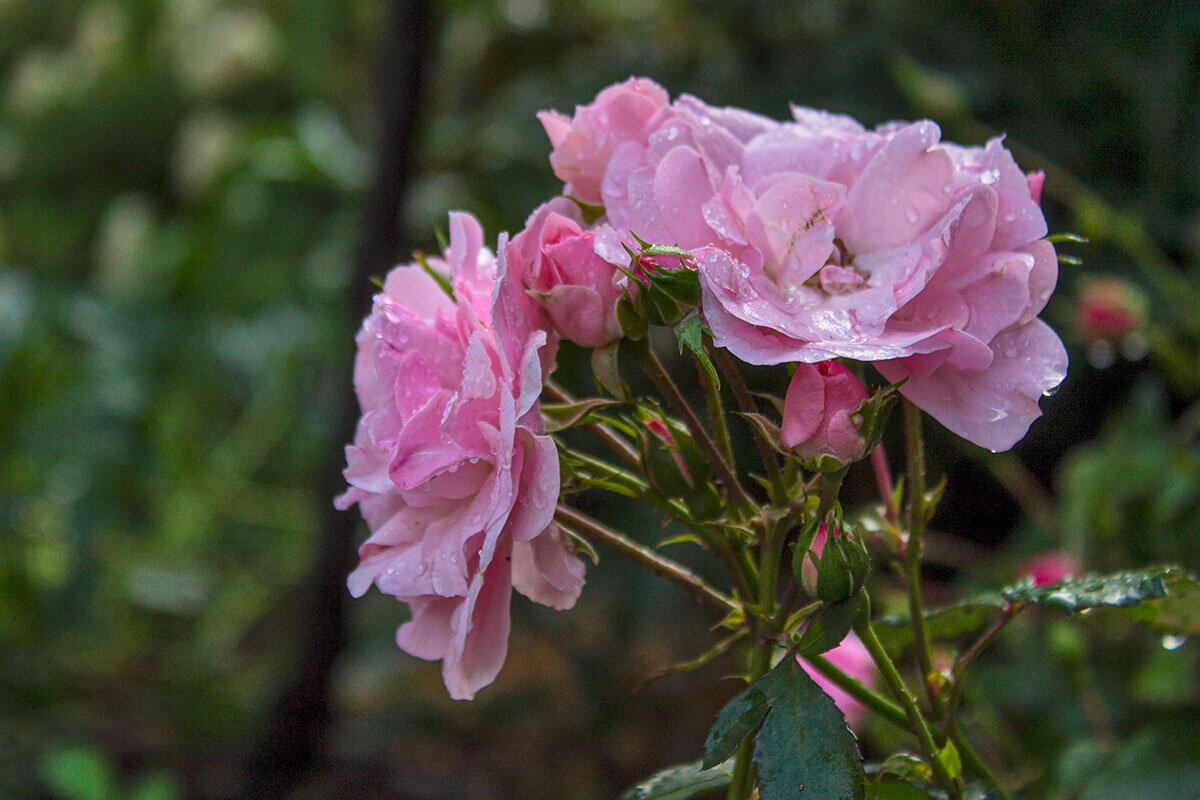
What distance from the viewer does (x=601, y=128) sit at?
237 mm

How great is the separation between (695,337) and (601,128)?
0.08 metres

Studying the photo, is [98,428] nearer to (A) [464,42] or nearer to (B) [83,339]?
(B) [83,339]

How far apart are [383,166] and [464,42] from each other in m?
0.77

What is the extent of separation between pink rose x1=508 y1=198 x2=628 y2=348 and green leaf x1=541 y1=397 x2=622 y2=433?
0.02 m

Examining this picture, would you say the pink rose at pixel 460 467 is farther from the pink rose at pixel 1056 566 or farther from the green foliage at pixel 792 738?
the pink rose at pixel 1056 566

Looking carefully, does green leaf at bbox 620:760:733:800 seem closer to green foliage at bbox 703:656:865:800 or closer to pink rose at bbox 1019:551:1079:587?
green foliage at bbox 703:656:865:800

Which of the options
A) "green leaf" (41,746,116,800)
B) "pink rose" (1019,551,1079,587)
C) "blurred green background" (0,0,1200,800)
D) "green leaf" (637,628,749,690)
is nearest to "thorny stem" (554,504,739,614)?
"green leaf" (637,628,749,690)

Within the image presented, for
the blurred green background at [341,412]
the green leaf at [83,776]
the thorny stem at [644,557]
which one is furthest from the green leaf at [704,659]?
the green leaf at [83,776]

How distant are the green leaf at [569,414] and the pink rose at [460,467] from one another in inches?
0.7

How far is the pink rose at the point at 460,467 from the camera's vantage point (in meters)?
0.20

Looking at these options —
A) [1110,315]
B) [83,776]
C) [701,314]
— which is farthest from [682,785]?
[83,776]

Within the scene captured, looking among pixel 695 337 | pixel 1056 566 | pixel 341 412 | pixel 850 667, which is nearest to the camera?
pixel 695 337

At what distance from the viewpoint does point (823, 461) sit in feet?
0.64

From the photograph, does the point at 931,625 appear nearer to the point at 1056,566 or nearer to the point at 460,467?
the point at 460,467
